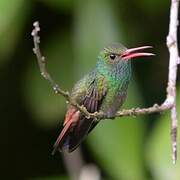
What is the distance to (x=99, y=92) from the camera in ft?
8.68

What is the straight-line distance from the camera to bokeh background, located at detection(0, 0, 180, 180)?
3.67 meters

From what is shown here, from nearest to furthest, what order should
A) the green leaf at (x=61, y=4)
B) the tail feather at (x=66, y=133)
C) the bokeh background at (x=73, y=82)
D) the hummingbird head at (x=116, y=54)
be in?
the tail feather at (x=66, y=133)
the hummingbird head at (x=116, y=54)
the bokeh background at (x=73, y=82)
the green leaf at (x=61, y=4)

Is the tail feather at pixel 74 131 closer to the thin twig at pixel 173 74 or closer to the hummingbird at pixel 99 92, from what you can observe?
the hummingbird at pixel 99 92

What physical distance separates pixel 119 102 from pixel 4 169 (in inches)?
89.7

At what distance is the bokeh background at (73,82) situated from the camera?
144 inches

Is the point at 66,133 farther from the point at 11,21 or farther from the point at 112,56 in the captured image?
the point at 11,21

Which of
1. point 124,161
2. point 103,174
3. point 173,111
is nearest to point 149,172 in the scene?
point 124,161

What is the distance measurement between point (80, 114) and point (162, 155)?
3.40 feet

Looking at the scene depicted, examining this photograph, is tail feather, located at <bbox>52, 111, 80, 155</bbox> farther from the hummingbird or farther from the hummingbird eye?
the hummingbird eye

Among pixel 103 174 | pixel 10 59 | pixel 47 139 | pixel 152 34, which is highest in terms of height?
pixel 10 59

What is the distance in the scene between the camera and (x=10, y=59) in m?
4.17

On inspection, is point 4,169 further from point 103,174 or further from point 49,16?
point 49,16

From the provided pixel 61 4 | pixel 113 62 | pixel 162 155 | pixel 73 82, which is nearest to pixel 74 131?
pixel 113 62

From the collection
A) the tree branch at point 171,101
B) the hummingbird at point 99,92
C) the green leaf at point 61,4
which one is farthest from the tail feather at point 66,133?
the green leaf at point 61,4
